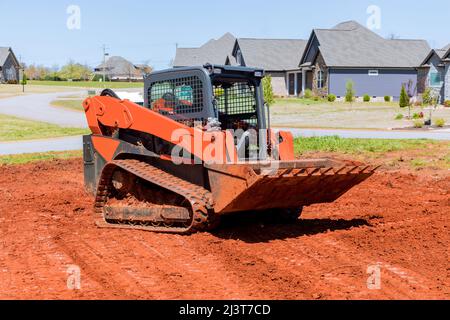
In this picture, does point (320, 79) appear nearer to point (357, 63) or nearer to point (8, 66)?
point (357, 63)

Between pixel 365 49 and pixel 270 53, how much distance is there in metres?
11.6

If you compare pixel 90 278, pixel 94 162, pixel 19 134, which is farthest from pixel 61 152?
pixel 90 278

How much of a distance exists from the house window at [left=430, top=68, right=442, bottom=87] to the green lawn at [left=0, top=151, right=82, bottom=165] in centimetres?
3562

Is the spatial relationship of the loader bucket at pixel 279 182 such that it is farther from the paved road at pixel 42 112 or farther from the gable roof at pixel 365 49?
the gable roof at pixel 365 49

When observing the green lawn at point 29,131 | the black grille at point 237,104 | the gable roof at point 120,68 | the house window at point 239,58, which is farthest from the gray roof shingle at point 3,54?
the black grille at point 237,104

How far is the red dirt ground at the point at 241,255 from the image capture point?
20.6 feet

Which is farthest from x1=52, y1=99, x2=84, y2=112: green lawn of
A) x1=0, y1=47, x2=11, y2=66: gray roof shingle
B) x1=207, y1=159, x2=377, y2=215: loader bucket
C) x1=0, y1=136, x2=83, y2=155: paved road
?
x1=0, y1=47, x2=11, y2=66: gray roof shingle

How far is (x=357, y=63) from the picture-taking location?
193 ft

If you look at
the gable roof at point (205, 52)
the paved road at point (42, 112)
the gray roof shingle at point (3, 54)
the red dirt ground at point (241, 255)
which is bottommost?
the red dirt ground at point (241, 255)

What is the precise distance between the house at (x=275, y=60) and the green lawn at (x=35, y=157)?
46.7m

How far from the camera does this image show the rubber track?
8320 mm

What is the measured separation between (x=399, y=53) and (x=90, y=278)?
2345 inches

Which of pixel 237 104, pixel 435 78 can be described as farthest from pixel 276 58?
pixel 237 104

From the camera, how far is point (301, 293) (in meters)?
6.14
